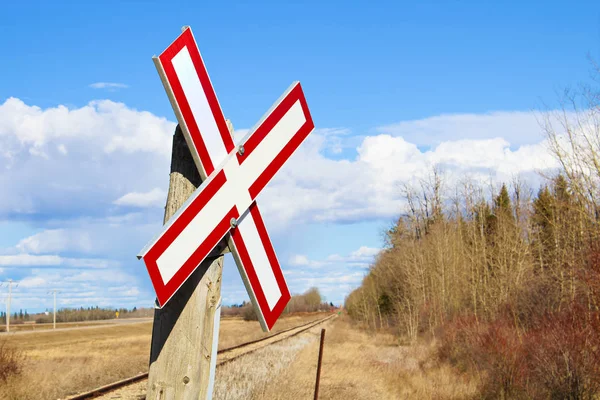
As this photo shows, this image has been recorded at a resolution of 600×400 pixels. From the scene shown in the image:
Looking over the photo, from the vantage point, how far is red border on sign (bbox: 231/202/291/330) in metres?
2.38

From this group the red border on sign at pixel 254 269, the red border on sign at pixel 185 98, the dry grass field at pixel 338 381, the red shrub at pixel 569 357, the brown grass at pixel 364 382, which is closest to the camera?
the red border on sign at pixel 185 98

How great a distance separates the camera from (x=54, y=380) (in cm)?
1708

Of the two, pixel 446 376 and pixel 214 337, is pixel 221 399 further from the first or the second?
pixel 214 337

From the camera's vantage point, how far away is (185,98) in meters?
2.28

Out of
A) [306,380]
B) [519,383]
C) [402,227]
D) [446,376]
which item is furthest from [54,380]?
[402,227]

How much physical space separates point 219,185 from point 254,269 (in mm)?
352

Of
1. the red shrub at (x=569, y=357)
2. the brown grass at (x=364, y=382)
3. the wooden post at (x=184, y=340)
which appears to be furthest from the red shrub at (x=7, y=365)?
the wooden post at (x=184, y=340)

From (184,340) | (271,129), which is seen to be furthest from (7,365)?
(271,129)

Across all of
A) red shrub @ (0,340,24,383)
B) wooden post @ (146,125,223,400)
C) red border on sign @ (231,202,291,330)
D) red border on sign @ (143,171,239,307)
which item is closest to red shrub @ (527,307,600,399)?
red border on sign @ (231,202,291,330)

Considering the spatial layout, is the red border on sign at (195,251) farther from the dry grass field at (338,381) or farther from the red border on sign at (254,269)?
the dry grass field at (338,381)

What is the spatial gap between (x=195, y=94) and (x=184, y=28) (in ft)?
0.80

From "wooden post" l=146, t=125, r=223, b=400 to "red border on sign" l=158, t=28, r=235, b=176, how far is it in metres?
0.19

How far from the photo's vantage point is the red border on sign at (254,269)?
2385 millimetres

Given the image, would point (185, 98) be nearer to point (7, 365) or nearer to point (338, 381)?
point (338, 381)
